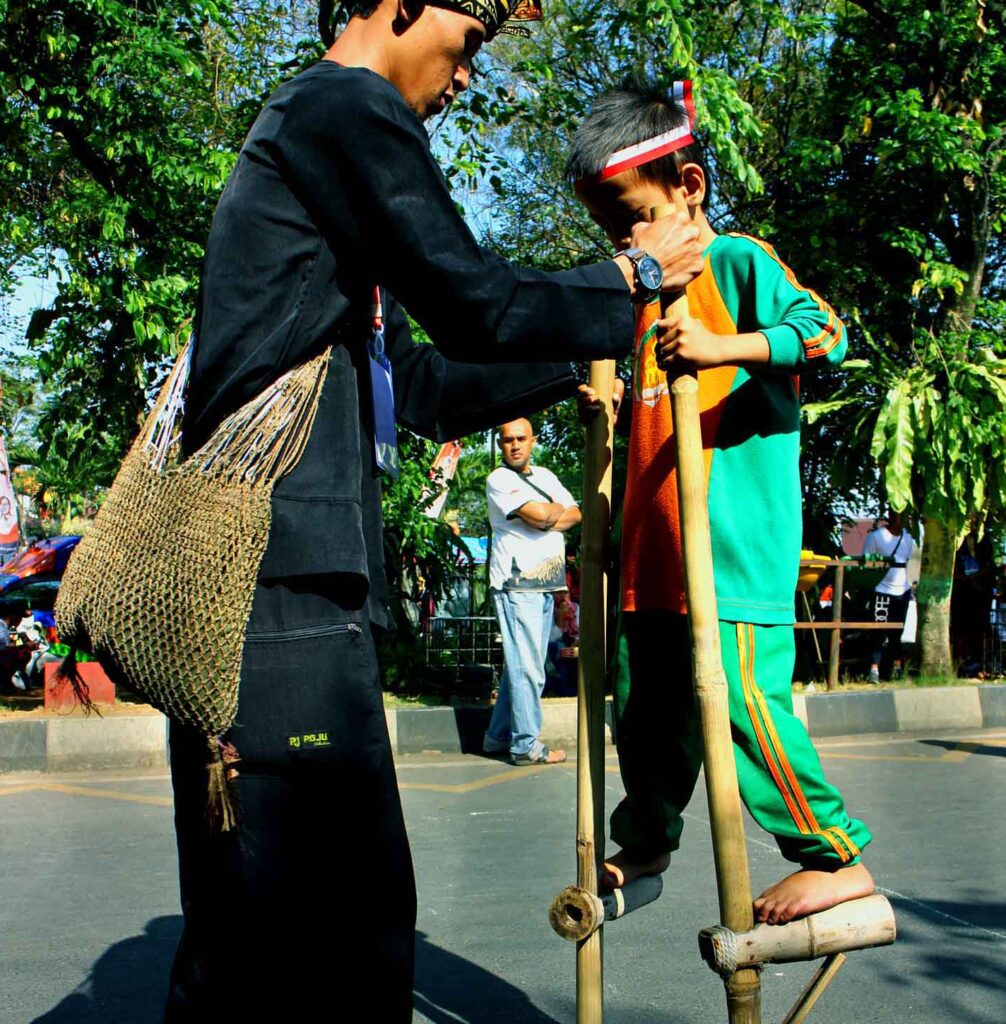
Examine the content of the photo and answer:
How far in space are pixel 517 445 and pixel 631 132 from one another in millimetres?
5072

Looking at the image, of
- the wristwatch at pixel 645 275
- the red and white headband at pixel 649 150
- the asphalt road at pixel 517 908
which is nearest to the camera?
the wristwatch at pixel 645 275

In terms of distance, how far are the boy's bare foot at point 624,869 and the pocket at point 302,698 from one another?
987mm

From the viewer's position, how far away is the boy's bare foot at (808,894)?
2.49 m

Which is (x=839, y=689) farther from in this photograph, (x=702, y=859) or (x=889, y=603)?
(x=702, y=859)

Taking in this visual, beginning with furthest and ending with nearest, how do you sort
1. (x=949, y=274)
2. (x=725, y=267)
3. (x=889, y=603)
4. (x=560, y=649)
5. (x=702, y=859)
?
(x=889, y=603)
(x=949, y=274)
(x=560, y=649)
(x=702, y=859)
(x=725, y=267)

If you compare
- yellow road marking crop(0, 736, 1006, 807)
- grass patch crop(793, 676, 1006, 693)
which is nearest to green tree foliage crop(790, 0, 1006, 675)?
grass patch crop(793, 676, 1006, 693)

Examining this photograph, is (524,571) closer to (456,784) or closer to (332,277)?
(456,784)

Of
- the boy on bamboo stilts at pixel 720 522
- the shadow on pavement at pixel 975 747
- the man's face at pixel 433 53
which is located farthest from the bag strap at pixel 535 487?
the man's face at pixel 433 53

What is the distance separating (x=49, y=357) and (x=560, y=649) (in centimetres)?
422

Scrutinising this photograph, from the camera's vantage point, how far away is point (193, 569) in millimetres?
1940

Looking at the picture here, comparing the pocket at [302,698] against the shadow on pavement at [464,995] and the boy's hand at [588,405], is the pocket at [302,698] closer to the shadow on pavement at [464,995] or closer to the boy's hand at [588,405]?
the boy's hand at [588,405]

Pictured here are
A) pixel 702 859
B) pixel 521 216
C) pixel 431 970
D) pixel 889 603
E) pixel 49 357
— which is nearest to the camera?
pixel 431 970

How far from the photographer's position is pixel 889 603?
12.3 metres

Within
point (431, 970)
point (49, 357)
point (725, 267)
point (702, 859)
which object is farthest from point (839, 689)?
point (725, 267)
